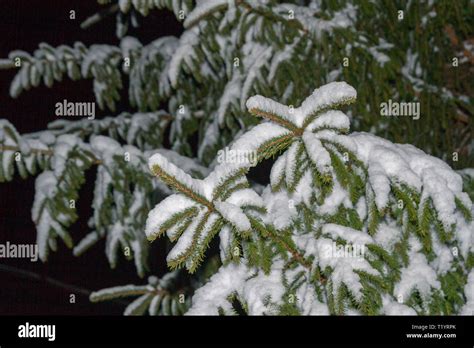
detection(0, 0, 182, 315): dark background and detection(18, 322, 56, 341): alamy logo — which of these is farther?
detection(0, 0, 182, 315): dark background

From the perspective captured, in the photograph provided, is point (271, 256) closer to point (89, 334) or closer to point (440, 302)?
point (440, 302)

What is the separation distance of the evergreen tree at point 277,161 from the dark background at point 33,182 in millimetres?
1969

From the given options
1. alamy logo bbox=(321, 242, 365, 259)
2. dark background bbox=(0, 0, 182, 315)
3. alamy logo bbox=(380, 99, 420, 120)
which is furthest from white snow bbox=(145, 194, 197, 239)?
dark background bbox=(0, 0, 182, 315)

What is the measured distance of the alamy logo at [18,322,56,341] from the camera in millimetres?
2693

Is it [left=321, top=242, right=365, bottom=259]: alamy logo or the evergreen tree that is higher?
the evergreen tree

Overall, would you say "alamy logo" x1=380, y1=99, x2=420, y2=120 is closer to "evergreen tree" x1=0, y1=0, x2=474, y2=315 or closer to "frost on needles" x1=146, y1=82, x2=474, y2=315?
"evergreen tree" x1=0, y1=0, x2=474, y2=315

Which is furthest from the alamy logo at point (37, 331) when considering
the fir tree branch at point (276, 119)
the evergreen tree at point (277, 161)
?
the fir tree branch at point (276, 119)

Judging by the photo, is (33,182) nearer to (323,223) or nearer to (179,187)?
(323,223)

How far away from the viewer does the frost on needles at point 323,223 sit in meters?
1.79

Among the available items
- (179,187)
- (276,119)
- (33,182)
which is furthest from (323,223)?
(33,182)

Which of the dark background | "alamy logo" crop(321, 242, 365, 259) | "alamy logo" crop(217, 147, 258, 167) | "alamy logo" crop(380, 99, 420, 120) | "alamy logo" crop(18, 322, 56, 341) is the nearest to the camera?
"alamy logo" crop(217, 147, 258, 167)

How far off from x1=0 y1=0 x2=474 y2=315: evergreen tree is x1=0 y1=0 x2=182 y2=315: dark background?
197cm

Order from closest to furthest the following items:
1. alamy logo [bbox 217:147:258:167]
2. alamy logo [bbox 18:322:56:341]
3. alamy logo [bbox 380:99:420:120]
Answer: alamy logo [bbox 217:147:258:167] → alamy logo [bbox 18:322:56:341] → alamy logo [bbox 380:99:420:120]

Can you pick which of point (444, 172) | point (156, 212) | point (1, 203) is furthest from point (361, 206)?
point (1, 203)
